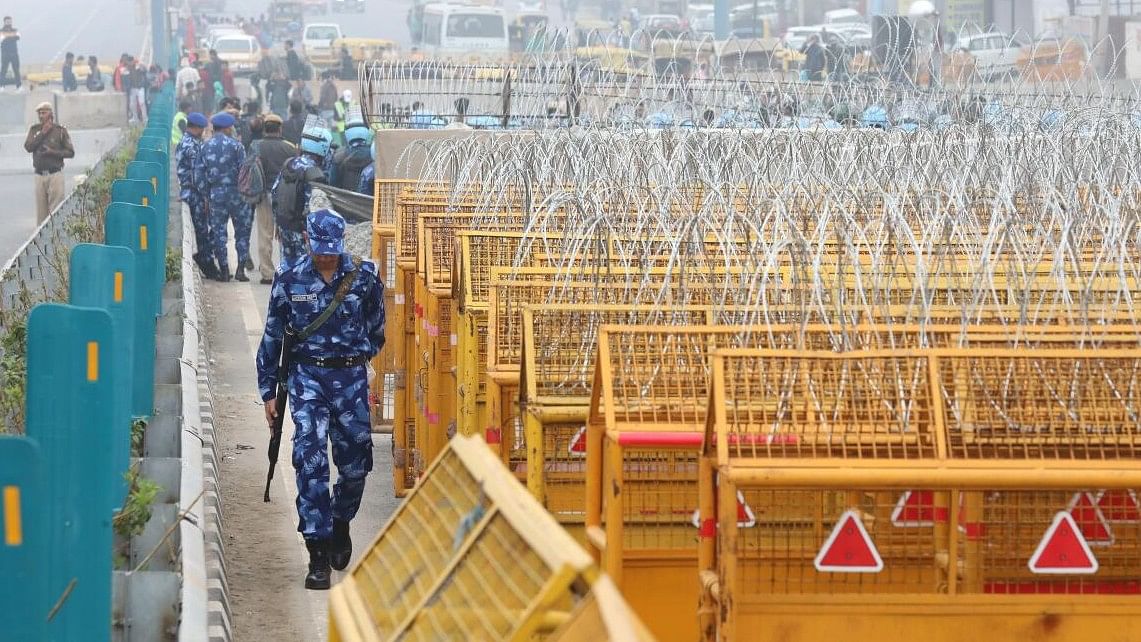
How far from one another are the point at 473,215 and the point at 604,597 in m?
7.39

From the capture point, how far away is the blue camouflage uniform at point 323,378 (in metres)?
7.91

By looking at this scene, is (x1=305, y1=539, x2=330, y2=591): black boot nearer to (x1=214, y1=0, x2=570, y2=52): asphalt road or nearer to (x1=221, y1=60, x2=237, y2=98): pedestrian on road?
(x1=221, y1=60, x2=237, y2=98): pedestrian on road

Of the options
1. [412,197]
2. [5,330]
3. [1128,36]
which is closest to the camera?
[5,330]

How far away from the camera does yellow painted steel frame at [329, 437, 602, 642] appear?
306 centimetres

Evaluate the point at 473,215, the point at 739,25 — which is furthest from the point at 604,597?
the point at 739,25

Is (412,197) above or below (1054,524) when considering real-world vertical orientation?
above

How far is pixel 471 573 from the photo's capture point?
343 centimetres

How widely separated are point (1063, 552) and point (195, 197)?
51.0ft

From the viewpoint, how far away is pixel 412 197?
11.8 metres

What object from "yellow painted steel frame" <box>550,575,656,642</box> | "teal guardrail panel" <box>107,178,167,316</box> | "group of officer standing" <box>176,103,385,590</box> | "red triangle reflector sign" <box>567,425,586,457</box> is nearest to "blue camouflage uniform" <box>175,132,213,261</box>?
"teal guardrail panel" <box>107,178,167,316</box>

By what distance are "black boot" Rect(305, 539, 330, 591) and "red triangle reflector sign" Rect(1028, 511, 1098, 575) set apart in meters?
3.92

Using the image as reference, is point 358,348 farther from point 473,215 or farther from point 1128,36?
point 1128,36

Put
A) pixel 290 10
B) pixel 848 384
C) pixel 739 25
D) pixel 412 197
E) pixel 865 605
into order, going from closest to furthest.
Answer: pixel 865 605
pixel 848 384
pixel 412 197
pixel 739 25
pixel 290 10

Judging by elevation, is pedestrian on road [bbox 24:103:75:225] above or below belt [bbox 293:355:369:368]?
above
